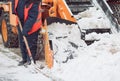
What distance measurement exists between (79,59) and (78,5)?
7.73 ft

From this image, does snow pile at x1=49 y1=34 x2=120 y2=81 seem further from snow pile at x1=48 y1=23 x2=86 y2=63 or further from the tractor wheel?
the tractor wheel

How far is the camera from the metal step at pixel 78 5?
9258 mm

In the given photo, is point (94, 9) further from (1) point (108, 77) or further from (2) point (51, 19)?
(1) point (108, 77)

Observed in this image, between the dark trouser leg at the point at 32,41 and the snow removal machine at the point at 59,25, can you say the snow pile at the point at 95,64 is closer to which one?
the snow removal machine at the point at 59,25

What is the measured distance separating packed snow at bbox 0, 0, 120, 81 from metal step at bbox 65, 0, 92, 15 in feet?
0.57

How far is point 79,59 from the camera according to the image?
7.30 meters

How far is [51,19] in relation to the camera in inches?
335

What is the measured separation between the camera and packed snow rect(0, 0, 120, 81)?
6.65m

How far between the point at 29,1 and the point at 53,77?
206cm

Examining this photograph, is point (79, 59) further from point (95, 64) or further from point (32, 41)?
point (32, 41)

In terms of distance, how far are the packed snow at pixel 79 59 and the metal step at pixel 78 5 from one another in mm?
174

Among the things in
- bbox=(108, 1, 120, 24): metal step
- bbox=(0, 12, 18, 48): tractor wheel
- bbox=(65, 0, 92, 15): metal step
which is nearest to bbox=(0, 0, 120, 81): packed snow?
bbox=(65, 0, 92, 15): metal step

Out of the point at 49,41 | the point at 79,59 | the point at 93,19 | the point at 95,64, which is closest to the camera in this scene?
the point at 95,64

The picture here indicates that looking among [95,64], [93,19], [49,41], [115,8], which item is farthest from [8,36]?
[95,64]
